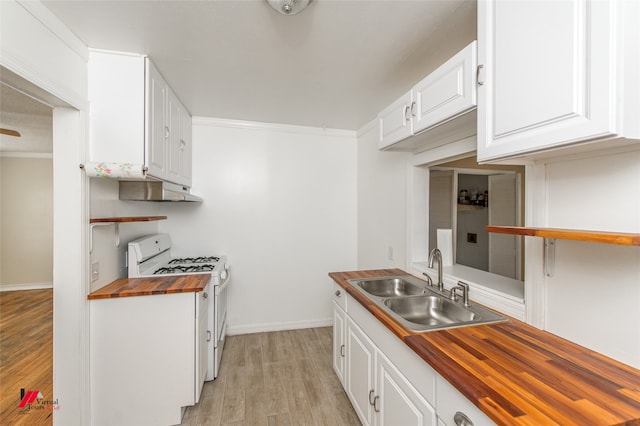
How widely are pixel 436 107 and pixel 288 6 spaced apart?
2.84 feet

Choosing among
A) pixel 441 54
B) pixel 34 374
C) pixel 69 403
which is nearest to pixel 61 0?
A: pixel 441 54

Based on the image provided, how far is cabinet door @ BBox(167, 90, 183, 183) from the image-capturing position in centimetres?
227

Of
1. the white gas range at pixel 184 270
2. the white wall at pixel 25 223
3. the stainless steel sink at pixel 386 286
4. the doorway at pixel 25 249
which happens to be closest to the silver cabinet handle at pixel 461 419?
the stainless steel sink at pixel 386 286

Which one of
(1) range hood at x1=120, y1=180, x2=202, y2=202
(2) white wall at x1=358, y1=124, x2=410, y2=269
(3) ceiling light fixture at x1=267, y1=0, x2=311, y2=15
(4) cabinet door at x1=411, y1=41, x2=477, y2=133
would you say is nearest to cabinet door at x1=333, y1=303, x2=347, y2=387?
(2) white wall at x1=358, y1=124, x2=410, y2=269

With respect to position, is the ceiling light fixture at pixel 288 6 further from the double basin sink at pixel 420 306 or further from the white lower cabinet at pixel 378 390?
the white lower cabinet at pixel 378 390

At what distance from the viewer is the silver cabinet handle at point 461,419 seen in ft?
2.72

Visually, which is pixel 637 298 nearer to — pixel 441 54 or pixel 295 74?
pixel 441 54

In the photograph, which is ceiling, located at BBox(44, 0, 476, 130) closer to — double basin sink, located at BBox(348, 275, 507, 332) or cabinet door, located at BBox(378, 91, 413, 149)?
cabinet door, located at BBox(378, 91, 413, 149)

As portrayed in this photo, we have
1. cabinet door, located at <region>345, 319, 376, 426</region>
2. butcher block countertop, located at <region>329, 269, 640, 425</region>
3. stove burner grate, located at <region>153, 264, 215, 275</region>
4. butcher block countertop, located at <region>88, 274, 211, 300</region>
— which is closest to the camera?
butcher block countertop, located at <region>329, 269, 640, 425</region>

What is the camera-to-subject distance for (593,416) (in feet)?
2.25

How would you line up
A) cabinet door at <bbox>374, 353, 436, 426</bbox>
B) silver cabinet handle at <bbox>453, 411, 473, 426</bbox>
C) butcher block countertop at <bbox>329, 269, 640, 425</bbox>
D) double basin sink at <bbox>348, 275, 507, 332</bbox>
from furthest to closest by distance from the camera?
double basin sink at <bbox>348, 275, 507, 332</bbox>
cabinet door at <bbox>374, 353, 436, 426</bbox>
silver cabinet handle at <bbox>453, 411, 473, 426</bbox>
butcher block countertop at <bbox>329, 269, 640, 425</bbox>

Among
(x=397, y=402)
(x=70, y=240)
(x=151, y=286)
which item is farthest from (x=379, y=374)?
(x=70, y=240)

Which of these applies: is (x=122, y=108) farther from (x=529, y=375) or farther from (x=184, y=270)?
(x=529, y=375)

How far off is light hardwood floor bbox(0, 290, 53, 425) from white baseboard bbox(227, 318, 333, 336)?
59.0 inches
